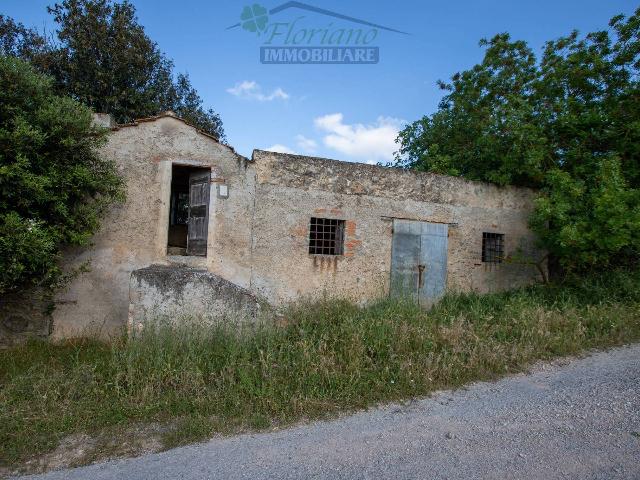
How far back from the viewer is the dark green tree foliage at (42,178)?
5348 millimetres

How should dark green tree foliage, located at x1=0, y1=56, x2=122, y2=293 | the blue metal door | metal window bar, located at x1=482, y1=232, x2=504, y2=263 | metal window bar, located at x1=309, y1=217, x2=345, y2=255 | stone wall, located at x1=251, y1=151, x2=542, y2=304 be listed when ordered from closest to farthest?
dark green tree foliage, located at x1=0, y1=56, x2=122, y2=293, stone wall, located at x1=251, y1=151, x2=542, y2=304, metal window bar, located at x1=309, y1=217, x2=345, y2=255, the blue metal door, metal window bar, located at x1=482, y1=232, x2=504, y2=263

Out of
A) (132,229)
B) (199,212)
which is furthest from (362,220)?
(132,229)

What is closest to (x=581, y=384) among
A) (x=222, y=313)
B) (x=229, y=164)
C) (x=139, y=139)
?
(x=222, y=313)

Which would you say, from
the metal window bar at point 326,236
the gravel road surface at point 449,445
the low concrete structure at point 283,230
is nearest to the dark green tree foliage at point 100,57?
the low concrete structure at point 283,230

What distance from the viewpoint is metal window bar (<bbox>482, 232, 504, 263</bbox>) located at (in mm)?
9836

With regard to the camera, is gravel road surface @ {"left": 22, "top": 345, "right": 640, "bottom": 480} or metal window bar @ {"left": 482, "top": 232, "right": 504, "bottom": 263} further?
metal window bar @ {"left": 482, "top": 232, "right": 504, "bottom": 263}

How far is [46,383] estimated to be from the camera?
4473 mm

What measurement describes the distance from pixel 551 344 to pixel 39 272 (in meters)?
7.26

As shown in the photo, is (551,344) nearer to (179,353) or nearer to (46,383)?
(179,353)

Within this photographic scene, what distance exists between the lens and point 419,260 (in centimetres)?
896

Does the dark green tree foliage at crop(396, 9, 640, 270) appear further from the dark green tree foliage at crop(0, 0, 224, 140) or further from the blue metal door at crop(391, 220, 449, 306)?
the dark green tree foliage at crop(0, 0, 224, 140)

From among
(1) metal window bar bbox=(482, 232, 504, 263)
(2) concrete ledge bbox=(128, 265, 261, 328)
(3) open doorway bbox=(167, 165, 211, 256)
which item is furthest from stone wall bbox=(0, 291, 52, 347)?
(1) metal window bar bbox=(482, 232, 504, 263)

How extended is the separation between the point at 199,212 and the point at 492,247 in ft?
22.1

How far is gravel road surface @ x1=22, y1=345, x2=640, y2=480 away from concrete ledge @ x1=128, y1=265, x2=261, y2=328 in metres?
2.36
